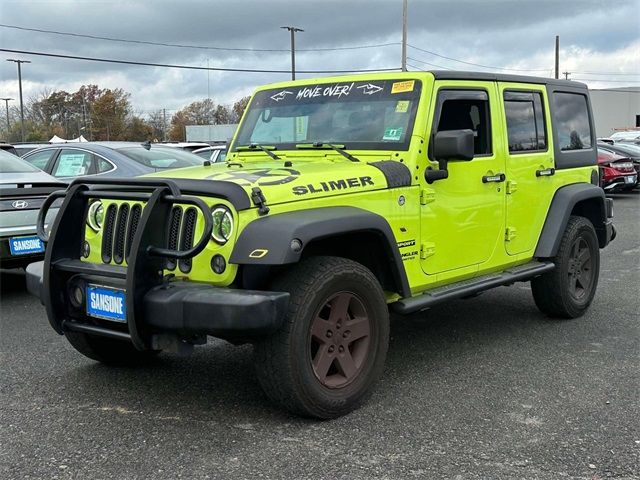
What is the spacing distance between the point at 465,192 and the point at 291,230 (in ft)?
5.66

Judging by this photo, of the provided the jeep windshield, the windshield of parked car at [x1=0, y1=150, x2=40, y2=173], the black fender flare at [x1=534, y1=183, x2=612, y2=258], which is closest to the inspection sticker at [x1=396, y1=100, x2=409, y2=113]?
the jeep windshield

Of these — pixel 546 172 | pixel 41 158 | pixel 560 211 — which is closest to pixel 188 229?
pixel 546 172

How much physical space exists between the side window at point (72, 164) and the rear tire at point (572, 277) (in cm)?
540

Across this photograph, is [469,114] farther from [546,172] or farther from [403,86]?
[546,172]

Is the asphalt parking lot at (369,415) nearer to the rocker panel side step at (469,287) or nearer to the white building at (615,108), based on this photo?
the rocker panel side step at (469,287)

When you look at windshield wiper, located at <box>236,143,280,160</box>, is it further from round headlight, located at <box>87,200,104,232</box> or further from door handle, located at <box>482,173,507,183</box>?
door handle, located at <box>482,173,507,183</box>

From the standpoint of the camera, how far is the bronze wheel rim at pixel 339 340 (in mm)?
3654

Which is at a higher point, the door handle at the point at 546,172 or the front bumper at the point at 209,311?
the door handle at the point at 546,172

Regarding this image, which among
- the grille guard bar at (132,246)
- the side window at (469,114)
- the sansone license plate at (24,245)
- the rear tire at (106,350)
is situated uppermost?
the side window at (469,114)

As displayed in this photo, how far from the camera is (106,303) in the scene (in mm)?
3562

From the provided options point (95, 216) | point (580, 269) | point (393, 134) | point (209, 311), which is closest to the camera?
point (209, 311)

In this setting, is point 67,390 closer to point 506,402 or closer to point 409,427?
point 409,427

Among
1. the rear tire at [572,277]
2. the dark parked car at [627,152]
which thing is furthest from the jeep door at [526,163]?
the dark parked car at [627,152]

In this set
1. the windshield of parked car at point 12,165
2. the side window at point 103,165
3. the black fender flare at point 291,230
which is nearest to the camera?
the black fender flare at point 291,230
